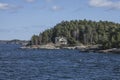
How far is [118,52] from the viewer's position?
17388 centimetres

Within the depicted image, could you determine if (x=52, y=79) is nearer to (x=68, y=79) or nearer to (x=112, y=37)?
(x=68, y=79)

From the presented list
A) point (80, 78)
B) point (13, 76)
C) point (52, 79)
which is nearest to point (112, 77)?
point (80, 78)

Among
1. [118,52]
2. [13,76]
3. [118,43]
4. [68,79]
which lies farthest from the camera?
[118,43]

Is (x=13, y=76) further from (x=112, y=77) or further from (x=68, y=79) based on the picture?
(x=112, y=77)

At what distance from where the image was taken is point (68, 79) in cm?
5975

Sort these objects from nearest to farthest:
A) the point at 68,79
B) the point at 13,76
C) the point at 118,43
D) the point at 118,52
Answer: the point at 68,79, the point at 13,76, the point at 118,52, the point at 118,43

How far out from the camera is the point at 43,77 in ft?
205

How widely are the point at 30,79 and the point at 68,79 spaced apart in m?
5.30

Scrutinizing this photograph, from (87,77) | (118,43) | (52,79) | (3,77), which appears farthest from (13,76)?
(118,43)

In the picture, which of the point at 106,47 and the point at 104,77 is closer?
the point at 104,77

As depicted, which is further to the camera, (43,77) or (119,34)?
(119,34)

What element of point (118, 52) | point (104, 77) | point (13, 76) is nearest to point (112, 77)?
point (104, 77)

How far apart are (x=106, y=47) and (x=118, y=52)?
24.5m

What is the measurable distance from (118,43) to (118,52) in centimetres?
1653
